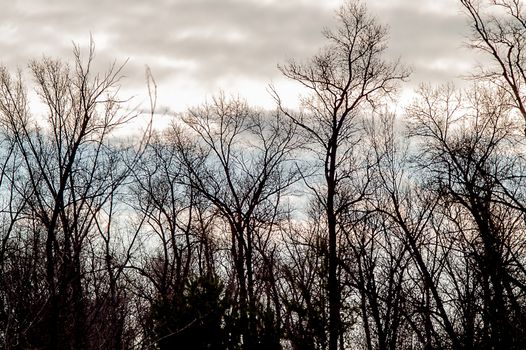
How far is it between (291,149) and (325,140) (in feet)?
13.5

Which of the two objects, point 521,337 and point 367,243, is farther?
point 367,243

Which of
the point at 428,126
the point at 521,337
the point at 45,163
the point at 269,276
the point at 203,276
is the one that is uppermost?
the point at 428,126

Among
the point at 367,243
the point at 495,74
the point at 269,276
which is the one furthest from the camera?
the point at 367,243

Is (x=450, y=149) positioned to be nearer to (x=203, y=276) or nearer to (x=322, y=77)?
(x=322, y=77)

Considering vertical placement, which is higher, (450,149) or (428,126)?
(428,126)

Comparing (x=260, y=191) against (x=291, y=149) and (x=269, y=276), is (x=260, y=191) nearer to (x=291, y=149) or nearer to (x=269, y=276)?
(x=291, y=149)

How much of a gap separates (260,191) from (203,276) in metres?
6.22

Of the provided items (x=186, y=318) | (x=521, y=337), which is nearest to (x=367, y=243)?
(x=186, y=318)

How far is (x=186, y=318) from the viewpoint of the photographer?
41.8ft

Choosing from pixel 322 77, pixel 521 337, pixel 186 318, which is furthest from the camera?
pixel 322 77

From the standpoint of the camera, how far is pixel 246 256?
1834 cm

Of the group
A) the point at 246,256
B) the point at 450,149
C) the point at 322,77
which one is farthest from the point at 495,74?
the point at 246,256

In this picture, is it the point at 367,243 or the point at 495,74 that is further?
the point at 367,243

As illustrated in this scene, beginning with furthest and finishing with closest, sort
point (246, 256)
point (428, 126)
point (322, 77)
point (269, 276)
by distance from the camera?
1. point (269, 276)
2. point (246, 256)
3. point (428, 126)
4. point (322, 77)
